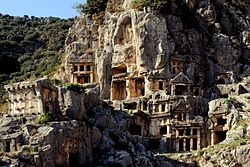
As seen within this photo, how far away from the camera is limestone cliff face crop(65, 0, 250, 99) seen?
91375mm

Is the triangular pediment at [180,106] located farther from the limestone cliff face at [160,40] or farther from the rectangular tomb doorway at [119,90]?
the rectangular tomb doorway at [119,90]

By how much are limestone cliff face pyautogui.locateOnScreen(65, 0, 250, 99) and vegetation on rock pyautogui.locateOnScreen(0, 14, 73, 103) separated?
18250 mm

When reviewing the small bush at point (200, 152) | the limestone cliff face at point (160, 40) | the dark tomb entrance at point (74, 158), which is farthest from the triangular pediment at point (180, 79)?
the dark tomb entrance at point (74, 158)

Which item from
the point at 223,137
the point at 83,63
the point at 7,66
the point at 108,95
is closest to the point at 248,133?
the point at 223,137

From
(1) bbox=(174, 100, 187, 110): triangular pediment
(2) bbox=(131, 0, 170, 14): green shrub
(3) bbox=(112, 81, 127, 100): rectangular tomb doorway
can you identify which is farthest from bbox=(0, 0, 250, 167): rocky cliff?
(3) bbox=(112, 81, 127, 100): rectangular tomb doorway

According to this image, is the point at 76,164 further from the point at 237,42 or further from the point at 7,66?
the point at 7,66

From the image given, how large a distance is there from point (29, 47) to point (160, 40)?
180 feet

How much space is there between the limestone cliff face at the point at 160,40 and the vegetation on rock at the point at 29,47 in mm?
18250

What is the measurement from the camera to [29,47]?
13862 centimetres

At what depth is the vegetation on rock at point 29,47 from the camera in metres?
123

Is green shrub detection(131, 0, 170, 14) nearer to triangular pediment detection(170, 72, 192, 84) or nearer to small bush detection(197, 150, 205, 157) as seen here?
triangular pediment detection(170, 72, 192, 84)

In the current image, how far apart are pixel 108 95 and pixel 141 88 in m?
5.34

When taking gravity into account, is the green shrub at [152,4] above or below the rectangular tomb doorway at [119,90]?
above

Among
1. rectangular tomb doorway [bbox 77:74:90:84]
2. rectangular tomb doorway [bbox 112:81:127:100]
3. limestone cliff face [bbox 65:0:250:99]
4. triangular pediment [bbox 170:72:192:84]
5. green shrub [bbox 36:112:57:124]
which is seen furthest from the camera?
rectangular tomb doorway [bbox 77:74:90:84]
